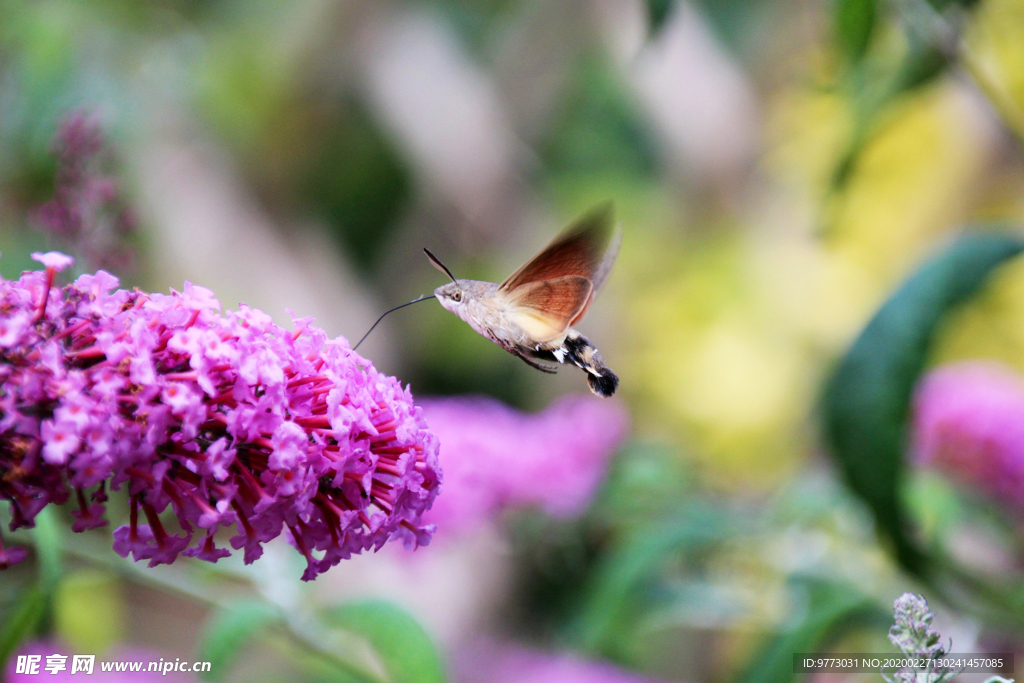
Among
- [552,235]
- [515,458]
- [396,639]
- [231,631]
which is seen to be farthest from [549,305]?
[552,235]

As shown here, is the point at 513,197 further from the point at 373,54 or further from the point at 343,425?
the point at 343,425

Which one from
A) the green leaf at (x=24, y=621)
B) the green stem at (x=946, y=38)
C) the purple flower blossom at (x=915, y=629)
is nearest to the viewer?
the purple flower blossom at (x=915, y=629)

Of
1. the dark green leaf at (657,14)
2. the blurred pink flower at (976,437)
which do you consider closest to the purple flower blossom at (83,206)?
the dark green leaf at (657,14)

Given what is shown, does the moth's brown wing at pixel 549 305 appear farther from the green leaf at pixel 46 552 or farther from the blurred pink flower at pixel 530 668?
the blurred pink flower at pixel 530 668

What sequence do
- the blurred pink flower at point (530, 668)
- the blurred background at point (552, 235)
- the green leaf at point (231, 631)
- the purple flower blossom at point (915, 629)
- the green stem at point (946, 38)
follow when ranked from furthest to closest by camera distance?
the blurred pink flower at point (530, 668), the blurred background at point (552, 235), the green stem at point (946, 38), the green leaf at point (231, 631), the purple flower blossom at point (915, 629)

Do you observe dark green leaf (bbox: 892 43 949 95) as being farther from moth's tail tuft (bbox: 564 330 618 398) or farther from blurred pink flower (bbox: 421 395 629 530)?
blurred pink flower (bbox: 421 395 629 530)

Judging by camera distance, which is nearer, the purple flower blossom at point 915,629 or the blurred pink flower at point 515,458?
the purple flower blossom at point 915,629

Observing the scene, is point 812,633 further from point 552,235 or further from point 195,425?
point 552,235
